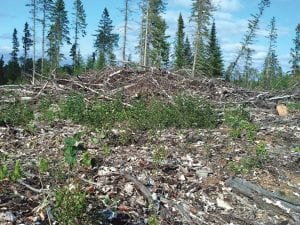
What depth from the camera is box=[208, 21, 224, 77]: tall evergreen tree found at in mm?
52875

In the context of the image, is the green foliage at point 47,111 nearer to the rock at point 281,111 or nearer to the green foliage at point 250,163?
the green foliage at point 250,163

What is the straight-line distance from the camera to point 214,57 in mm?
53750

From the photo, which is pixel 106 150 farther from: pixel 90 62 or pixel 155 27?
pixel 90 62

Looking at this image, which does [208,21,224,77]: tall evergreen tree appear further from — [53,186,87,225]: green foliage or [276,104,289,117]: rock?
[53,186,87,225]: green foliage

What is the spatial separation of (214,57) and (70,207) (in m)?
50.1

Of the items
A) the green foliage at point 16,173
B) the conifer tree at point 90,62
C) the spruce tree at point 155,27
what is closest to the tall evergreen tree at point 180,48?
the spruce tree at point 155,27

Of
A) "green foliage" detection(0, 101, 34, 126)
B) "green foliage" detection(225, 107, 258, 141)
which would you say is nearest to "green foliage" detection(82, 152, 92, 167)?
"green foliage" detection(225, 107, 258, 141)

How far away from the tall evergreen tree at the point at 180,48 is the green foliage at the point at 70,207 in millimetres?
46207

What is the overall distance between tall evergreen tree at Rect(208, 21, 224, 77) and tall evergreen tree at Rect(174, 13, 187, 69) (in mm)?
3114

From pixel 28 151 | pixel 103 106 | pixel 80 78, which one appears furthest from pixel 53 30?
pixel 28 151

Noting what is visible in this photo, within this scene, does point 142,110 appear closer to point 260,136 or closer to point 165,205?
point 260,136

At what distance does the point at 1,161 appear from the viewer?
291 inches

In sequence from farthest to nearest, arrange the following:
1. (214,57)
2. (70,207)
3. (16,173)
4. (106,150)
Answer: (214,57) → (106,150) → (16,173) → (70,207)

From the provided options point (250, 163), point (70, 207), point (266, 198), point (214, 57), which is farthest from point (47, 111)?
point (214, 57)
